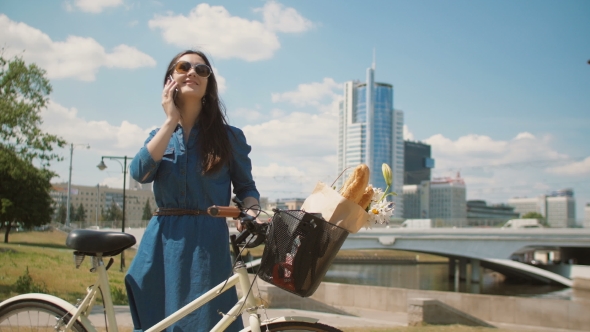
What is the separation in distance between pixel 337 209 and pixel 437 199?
530ft

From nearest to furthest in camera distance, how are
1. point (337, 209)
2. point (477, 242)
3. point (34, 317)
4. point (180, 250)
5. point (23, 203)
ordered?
1. point (337, 209)
2. point (180, 250)
3. point (34, 317)
4. point (23, 203)
5. point (477, 242)

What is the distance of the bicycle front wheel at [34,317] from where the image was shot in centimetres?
248

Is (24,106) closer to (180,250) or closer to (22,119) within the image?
(22,119)

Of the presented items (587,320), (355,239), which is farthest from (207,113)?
(355,239)

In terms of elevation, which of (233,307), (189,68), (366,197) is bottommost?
(233,307)

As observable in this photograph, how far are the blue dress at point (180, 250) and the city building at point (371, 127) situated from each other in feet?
533

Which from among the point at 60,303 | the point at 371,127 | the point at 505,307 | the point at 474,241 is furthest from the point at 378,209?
the point at 371,127

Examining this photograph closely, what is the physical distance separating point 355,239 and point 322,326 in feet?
141

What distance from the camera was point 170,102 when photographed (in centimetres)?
246

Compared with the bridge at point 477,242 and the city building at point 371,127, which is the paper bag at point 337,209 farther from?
the city building at point 371,127

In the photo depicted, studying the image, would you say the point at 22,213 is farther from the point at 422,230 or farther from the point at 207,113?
the point at 207,113

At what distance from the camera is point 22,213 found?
4122 centimetres

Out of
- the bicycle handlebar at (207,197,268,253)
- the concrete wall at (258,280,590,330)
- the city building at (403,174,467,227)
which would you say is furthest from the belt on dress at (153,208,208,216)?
the city building at (403,174,467,227)

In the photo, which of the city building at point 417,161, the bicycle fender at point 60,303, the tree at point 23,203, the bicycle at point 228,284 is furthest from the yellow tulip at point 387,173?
the city building at point 417,161
